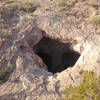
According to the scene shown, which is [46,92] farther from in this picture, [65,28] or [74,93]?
[65,28]

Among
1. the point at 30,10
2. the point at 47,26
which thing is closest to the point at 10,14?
the point at 30,10

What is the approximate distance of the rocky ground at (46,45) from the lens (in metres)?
3.76

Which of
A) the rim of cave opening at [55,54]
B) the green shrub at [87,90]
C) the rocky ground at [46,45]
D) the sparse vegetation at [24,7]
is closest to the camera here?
the green shrub at [87,90]

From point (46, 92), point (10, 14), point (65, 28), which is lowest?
point (46, 92)

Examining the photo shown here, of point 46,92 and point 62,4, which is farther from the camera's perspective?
point 62,4

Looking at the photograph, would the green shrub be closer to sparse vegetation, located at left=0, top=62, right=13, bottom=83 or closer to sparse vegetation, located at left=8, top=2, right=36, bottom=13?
sparse vegetation, located at left=0, top=62, right=13, bottom=83

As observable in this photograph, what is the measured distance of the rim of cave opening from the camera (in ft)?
20.7

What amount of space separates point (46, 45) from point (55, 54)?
74 centimetres

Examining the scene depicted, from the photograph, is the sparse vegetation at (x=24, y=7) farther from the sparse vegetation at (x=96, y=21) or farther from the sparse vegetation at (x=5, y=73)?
the sparse vegetation at (x=5, y=73)

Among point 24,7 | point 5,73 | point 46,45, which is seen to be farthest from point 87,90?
point 24,7

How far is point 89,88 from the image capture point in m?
3.12

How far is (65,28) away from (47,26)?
0.84 m

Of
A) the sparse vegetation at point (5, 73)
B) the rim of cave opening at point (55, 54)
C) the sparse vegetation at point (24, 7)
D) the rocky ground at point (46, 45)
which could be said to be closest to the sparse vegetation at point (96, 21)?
the rocky ground at point (46, 45)

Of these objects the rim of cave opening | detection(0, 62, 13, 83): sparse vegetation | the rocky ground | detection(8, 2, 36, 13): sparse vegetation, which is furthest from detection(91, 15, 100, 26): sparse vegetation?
detection(0, 62, 13, 83): sparse vegetation
